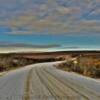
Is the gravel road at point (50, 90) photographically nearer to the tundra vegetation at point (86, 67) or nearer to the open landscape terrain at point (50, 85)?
the open landscape terrain at point (50, 85)

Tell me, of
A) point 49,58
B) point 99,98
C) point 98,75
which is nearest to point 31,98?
point 99,98

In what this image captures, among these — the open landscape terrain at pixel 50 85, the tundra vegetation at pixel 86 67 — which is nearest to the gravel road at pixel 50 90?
the open landscape terrain at pixel 50 85

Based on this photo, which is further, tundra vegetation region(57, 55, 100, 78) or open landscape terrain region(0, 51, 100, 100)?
tundra vegetation region(57, 55, 100, 78)

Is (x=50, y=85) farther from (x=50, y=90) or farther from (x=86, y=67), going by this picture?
(x=86, y=67)

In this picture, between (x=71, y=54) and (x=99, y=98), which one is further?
(x=71, y=54)

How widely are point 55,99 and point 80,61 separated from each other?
3880 centimetres

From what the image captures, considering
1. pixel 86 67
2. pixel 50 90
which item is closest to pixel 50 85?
pixel 50 90

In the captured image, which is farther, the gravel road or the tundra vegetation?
the tundra vegetation

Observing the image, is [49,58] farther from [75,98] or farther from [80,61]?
[75,98]

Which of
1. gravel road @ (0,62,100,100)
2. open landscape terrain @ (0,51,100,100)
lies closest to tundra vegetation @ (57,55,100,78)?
open landscape terrain @ (0,51,100,100)

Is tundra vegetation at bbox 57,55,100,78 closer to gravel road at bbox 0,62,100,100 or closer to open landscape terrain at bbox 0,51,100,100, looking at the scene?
open landscape terrain at bbox 0,51,100,100

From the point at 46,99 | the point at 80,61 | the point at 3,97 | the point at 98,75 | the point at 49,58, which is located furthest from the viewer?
the point at 49,58

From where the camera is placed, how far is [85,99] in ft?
52.2

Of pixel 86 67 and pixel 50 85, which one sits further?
pixel 86 67
